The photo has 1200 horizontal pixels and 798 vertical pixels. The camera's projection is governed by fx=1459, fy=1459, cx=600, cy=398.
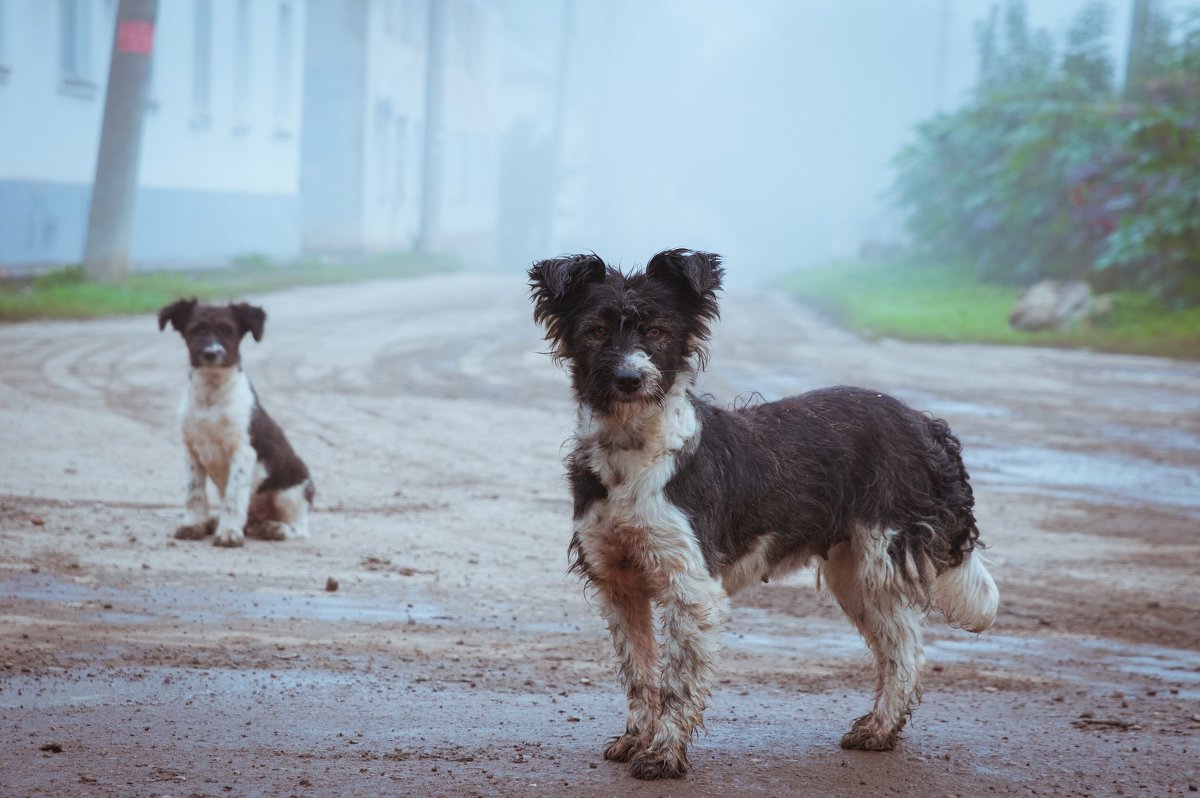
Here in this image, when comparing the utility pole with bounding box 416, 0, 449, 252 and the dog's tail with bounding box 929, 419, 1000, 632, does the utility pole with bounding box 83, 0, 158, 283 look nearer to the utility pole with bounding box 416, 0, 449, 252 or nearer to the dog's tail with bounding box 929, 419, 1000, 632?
the dog's tail with bounding box 929, 419, 1000, 632

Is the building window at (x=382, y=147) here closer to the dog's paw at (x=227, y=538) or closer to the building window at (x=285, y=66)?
the building window at (x=285, y=66)

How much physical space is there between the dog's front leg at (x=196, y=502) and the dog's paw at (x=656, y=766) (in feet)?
14.3

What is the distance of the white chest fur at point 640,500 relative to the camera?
4.98 meters

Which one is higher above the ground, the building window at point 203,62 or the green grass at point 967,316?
the building window at point 203,62

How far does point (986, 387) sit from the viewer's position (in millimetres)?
17812

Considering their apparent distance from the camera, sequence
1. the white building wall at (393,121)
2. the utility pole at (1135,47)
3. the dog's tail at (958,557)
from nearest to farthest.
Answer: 1. the dog's tail at (958,557)
2. the utility pole at (1135,47)
3. the white building wall at (393,121)

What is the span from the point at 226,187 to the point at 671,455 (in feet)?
92.5

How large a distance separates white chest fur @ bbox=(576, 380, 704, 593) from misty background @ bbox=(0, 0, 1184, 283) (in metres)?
1.61

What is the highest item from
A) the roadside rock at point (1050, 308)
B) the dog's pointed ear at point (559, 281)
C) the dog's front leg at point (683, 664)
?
the roadside rock at point (1050, 308)

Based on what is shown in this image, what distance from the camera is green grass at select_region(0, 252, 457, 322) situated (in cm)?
1931

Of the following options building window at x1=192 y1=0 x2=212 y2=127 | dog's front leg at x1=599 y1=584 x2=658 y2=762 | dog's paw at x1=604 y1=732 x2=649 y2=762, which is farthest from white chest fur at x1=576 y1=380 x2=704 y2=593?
building window at x1=192 y1=0 x2=212 y2=127

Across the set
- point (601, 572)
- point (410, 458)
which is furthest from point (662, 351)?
point (410, 458)

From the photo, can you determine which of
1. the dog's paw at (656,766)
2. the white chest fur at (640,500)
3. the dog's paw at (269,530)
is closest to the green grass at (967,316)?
the dog's paw at (269,530)

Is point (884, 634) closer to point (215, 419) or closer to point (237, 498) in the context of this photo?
point (237, 498)
